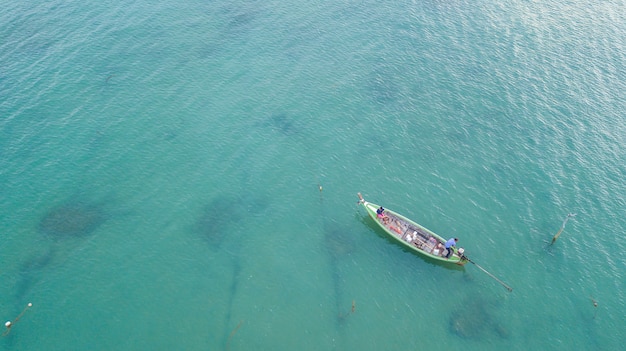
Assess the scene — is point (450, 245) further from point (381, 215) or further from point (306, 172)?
point (306, 172)

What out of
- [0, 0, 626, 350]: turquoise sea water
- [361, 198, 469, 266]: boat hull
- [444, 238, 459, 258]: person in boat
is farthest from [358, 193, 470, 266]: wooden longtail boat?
[0, 0, 626, 350]: turquoise sea water

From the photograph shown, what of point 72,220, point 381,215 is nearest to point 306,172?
point 381,215

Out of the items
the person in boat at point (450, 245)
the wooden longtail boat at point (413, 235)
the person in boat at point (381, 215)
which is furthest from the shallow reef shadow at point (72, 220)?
the person in boat at point (450, 245)

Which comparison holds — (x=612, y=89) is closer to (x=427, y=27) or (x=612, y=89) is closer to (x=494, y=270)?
(x=427, y=27)

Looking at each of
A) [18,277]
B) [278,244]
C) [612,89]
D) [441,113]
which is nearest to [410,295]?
[278,244]

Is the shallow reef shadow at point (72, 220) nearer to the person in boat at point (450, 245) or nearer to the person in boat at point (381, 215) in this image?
the person in boat at point (381, 215)
